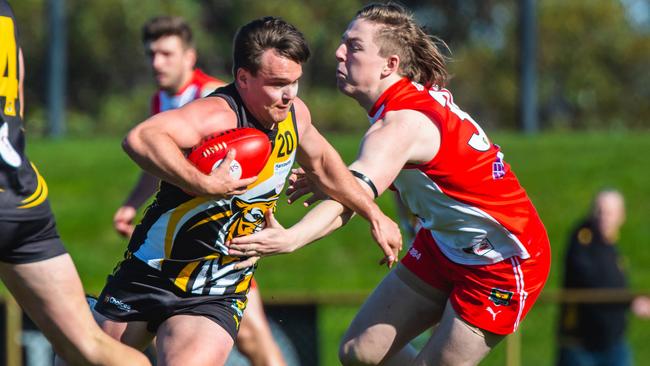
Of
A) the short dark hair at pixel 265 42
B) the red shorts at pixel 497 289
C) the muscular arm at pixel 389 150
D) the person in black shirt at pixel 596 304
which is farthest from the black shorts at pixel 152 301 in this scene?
the person in black shirt at pixel 596 304

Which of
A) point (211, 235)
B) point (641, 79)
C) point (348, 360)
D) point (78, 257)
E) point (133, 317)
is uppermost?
point (211, 235)

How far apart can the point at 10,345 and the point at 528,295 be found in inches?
190

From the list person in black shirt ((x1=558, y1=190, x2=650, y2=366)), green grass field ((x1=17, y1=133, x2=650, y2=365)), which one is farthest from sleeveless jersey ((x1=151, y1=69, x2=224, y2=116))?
green grass field ((x1=17, y1=133, x2=650, y2=365))

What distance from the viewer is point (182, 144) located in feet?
15.8

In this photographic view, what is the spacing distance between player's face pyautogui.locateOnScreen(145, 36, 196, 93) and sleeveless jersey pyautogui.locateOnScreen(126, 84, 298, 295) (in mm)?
2262

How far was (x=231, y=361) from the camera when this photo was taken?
8750mm

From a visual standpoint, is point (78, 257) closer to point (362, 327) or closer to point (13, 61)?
point (362, 327)

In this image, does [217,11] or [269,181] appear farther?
[217,11]

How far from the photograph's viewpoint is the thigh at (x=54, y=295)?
15.0 ft

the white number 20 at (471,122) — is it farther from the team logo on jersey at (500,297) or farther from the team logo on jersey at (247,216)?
the team logo on jersey at (247,216)

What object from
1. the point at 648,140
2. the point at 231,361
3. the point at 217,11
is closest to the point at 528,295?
the point at 231,361

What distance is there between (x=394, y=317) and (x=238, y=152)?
1.48 meters

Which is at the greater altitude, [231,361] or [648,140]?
[231,361]

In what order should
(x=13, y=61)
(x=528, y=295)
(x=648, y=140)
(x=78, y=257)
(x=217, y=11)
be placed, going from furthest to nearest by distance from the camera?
(x=217, y=11) < (x=648, y=140) < (x=78, y=257) < (x=528, y=295) < (x=13, y=61)
